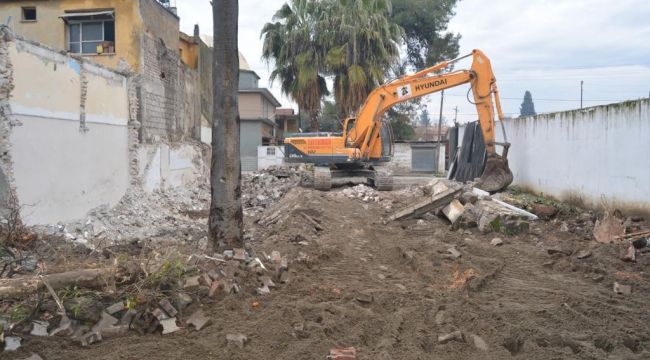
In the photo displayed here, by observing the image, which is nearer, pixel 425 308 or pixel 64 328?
pixel 64 328

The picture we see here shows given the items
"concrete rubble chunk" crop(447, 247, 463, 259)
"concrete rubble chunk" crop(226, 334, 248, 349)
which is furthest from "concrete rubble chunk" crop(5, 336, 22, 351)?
"concrete rubble chunk" crop(447, 247, 463, 259)

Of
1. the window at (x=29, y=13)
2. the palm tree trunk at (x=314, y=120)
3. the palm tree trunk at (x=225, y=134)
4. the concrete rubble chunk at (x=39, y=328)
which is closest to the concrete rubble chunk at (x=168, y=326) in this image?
the concrete rubble chunk at (x=39, y=328)

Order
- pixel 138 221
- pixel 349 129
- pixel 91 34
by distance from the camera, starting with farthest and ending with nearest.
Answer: pixel 349 129 → pixel 91 34 → pixel 138 221

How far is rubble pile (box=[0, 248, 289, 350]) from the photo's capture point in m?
4.06

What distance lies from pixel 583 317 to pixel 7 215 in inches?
349

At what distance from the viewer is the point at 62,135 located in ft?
34.9

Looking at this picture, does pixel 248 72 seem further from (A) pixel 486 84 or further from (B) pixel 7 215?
(B) pixel 7 215

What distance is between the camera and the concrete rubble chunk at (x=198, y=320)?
439 centimetres

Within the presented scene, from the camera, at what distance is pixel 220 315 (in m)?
4.67

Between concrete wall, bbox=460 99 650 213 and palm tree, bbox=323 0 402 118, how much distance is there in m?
9.51

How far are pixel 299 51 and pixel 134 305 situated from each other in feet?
70.6

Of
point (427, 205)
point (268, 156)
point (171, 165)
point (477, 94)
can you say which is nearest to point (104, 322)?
point (427, 205)

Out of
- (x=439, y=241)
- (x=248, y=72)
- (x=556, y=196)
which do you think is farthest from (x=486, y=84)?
(x=248, y=72)

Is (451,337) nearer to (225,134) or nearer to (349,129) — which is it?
(225,134)
